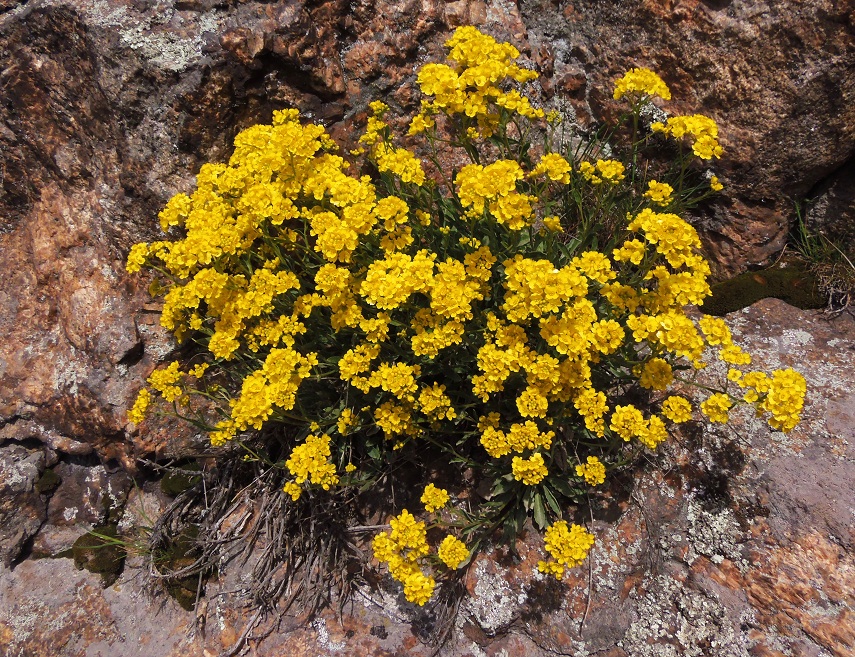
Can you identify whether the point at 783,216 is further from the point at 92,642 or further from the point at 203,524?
the point at 92,642

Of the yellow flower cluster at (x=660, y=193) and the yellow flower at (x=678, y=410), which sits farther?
the yellow flower cluster at (x=660, y=193)

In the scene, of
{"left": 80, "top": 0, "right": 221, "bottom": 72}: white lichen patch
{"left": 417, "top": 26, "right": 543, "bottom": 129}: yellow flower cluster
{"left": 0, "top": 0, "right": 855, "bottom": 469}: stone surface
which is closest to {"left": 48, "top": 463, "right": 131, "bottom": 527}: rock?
{"left": 0, "top": 0, "right": 855, "bottom": 469}: stone surface

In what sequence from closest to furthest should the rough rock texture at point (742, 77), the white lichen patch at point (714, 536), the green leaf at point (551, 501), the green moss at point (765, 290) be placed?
the white lichen patch at point (714, 536) < the green leaf at point (551, 501) < the rough rock texture at point (742, 77) < the green moss at point (765, 290)

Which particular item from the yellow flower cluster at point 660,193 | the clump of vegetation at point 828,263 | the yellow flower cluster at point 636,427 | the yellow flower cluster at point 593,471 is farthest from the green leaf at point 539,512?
the clump of vegetation at point 828,263

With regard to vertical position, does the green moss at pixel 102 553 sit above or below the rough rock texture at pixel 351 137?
below

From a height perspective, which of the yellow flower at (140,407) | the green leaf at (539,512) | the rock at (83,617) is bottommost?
the rock at (83,617)

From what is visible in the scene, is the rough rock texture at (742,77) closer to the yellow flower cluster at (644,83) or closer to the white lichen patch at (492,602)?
the yellow flower cluster at (644,83)

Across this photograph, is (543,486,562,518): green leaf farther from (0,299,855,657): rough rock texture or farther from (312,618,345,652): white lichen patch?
(312,618,345,652): white lichen patch
